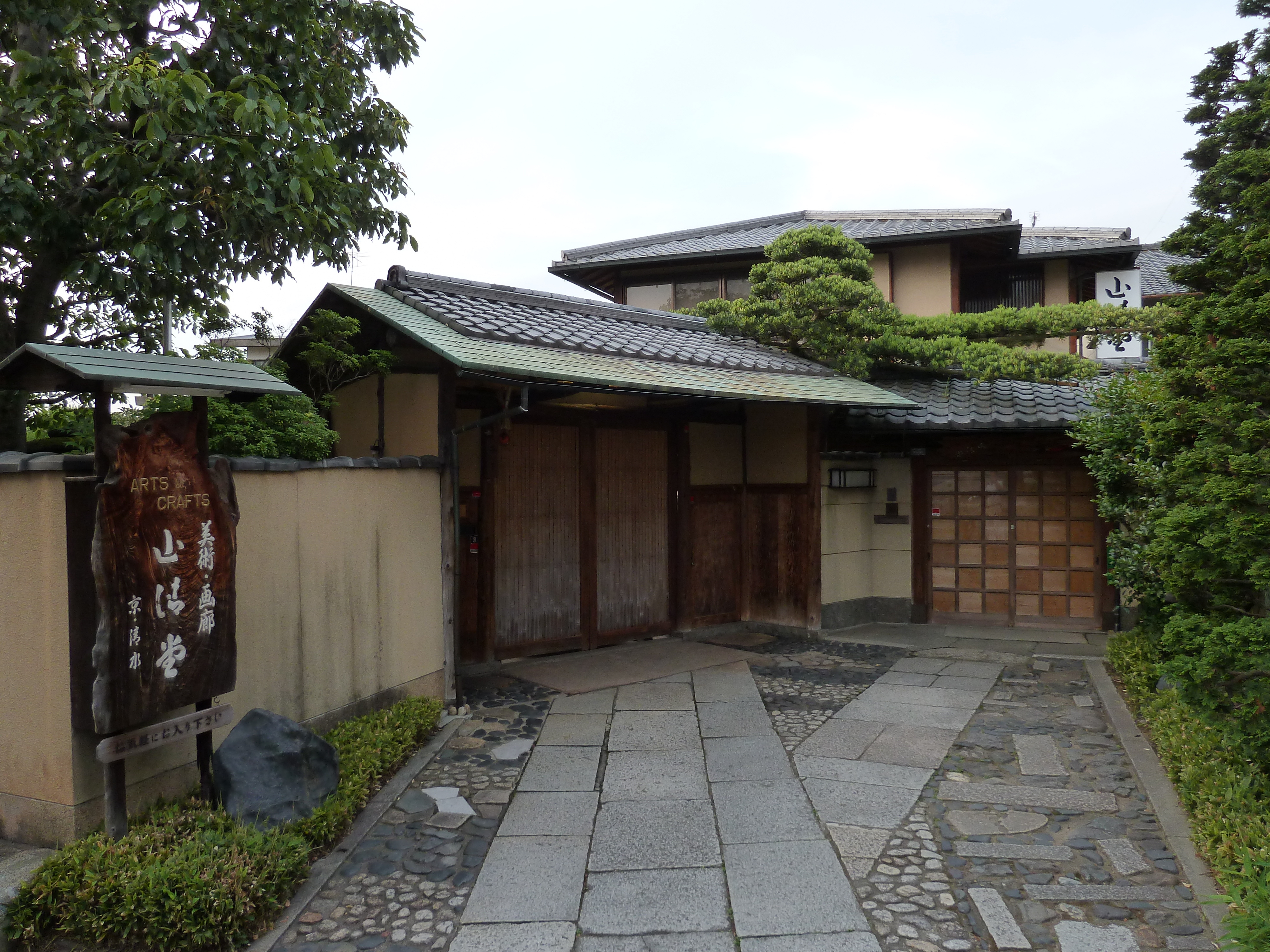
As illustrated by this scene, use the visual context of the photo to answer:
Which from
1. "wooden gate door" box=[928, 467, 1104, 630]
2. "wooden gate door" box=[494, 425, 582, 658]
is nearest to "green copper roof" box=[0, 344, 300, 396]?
"wooden gate door" box=[494, 425, 582, 658]

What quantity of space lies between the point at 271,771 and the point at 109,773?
0.84 m

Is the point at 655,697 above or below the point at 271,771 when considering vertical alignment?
below

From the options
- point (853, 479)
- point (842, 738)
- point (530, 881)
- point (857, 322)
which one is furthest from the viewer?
point (857, 322)

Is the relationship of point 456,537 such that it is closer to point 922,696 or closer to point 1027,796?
point 922,696

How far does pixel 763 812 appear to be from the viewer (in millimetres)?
5238

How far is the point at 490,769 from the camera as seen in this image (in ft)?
19.7

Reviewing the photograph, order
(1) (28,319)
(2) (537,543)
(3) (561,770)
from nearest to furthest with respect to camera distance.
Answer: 1. (3) (561,770)
2. (1) (28,319)
3. (2) (537,543)

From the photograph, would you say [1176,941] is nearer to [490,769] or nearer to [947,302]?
[490,769]

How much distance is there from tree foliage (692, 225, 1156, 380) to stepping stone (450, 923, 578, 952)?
30.8 feet

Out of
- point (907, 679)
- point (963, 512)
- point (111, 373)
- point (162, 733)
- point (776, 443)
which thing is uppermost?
point (111, 373)

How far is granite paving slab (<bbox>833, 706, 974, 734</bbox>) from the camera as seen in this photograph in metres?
7.09

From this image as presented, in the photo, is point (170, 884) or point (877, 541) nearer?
point (170, 884)

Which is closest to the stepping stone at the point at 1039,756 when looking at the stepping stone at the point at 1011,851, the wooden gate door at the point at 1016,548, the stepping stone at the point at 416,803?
the stepping stone at the point at 1011,851

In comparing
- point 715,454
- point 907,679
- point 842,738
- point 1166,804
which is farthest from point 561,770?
point 715,454
